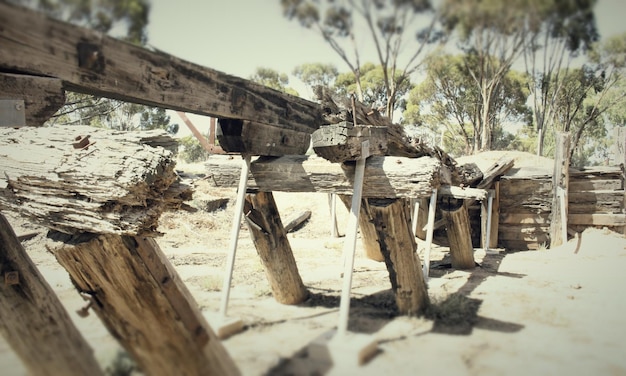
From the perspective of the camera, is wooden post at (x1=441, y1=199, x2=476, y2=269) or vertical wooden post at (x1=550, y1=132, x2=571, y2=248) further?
vertical wooden post at (x1=550, y1=132, x2=571, y2=248)

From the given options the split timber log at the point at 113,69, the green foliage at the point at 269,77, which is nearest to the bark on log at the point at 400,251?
the split timber log at the point at 113,69

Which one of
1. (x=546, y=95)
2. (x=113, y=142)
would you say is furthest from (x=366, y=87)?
(x=113, y=142)

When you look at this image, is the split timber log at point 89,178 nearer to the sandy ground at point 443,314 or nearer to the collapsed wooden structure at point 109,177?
the collapsed wooden structure at point 109,177

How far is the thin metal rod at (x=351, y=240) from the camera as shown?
10.9 feet

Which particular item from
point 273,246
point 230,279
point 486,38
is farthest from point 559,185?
point 230,279

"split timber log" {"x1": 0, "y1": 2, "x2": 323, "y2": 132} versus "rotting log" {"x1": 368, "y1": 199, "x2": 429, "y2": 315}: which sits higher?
"split timber log" {"x1": 0, "y1": 2, "x2": 323, "y2": 132}

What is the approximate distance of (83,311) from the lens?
2.39 metres

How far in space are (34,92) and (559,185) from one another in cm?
1044

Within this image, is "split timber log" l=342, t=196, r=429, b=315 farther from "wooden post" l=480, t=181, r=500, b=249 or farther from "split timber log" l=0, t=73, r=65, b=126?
"wooden post" l=480, t=181, r=500, b=249

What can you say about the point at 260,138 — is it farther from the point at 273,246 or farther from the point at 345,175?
the point at 273,246

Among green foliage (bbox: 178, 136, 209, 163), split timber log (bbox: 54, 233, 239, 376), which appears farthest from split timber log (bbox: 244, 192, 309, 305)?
green foliage (bbox: 178, 136, 209, 163)

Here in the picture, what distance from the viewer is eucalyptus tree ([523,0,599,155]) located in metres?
5.87

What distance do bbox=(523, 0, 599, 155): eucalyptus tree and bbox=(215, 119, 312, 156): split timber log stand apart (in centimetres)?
285

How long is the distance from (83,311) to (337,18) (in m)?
10.1
